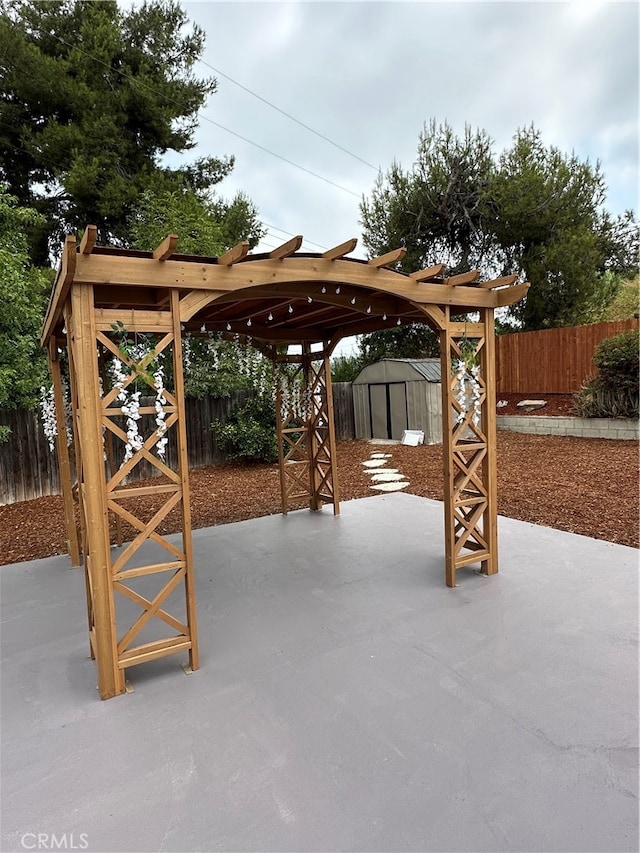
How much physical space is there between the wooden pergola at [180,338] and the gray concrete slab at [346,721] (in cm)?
32

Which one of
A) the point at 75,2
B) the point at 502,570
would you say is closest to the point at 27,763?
the point at 502,570

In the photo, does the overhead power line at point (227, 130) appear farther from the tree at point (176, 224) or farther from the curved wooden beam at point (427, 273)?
the curved wooden beam at point (427, 273)

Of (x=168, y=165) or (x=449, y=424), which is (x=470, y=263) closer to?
(x=168, y=165)

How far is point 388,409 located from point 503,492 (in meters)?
5.38

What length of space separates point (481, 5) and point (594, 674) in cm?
771

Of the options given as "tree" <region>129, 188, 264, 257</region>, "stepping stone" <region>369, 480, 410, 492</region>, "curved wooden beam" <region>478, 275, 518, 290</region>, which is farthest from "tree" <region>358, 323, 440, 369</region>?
"curved wooden beam" <region>478, 275, 518, 290</region>

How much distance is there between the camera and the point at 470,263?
14602 millimetres

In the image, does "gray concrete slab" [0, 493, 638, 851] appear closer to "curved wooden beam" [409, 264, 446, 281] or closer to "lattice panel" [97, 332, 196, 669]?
"lattice panel" [97, 332, 196, 669]

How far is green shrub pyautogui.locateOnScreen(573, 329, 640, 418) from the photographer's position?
349 inches

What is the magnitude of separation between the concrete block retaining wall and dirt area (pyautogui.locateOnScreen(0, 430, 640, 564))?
0.26 metres

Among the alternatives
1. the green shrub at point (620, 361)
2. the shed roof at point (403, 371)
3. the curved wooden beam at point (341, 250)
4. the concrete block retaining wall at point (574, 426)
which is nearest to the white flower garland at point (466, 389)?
the curved wooden beam at point (341, 250)

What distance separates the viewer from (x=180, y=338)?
2.62 meters

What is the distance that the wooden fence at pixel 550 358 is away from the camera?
11.3 meters

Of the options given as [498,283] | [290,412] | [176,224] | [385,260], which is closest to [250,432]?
[290,412]
